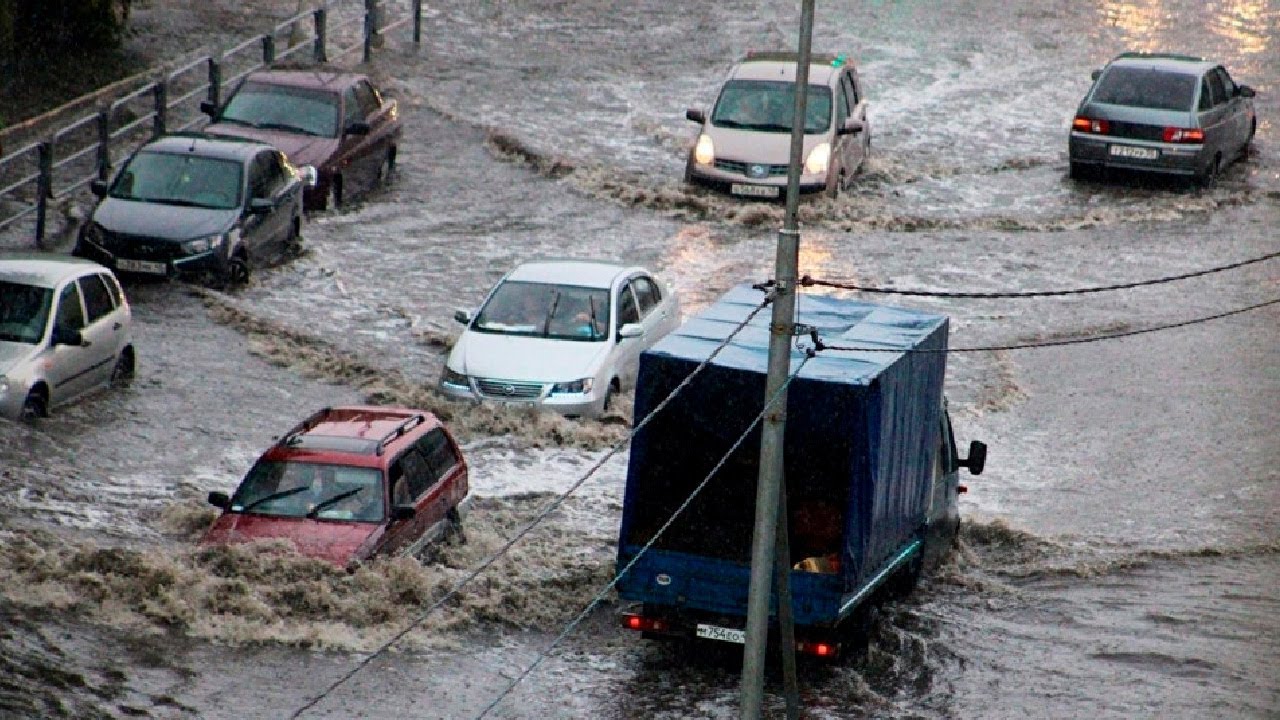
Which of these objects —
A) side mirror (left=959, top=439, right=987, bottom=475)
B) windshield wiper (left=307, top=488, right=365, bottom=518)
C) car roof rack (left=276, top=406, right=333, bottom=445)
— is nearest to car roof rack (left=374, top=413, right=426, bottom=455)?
windshield wiper (left=307, top=488, right=365, bottom=518)

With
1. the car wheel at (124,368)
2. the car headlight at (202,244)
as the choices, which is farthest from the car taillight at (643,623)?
the car headlight at (202,244)

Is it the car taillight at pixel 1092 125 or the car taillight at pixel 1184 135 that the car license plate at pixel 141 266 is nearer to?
the car taillight at pixel 1092 125

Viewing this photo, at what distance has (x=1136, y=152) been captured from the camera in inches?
1228

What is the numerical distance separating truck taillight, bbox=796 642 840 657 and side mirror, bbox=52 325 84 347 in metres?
8.13

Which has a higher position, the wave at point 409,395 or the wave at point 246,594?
the wave at point 246,594

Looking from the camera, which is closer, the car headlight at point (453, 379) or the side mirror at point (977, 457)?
the side mirror at point (977, 457)

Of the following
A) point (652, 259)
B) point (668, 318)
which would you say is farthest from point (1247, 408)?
point (652, 259)

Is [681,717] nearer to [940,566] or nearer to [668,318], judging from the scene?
[940,566]

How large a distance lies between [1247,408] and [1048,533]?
4.73 meters

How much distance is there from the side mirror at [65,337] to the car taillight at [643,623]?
A: 6.89m

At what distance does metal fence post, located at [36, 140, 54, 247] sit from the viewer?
25.7 meters

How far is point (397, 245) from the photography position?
27.7 metres

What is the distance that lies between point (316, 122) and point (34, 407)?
32.8ft

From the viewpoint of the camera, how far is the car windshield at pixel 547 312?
21.5 metres
